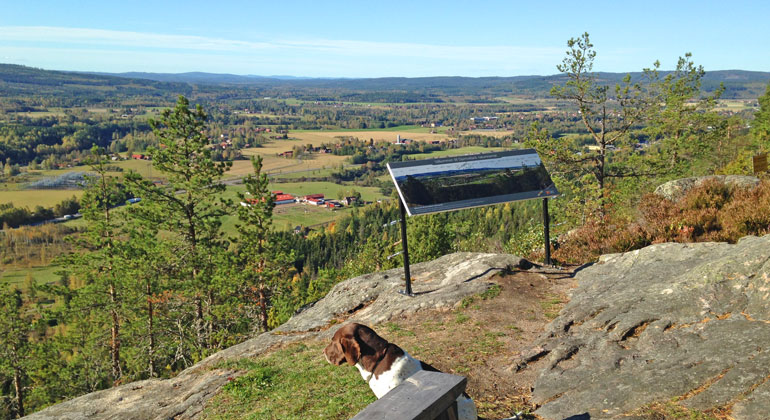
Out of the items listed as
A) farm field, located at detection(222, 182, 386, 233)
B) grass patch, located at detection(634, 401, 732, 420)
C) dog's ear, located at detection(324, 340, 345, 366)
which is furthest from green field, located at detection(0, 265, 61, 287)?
grass patch, located at detection(634, 401, 732, 420)

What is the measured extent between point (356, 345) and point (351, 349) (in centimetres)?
9

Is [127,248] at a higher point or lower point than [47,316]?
higher

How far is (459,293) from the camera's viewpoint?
1305cm

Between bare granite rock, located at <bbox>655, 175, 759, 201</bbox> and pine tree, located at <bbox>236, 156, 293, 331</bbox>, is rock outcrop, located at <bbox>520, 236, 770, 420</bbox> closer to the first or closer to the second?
bare granite rock, located at <bbox>655, 175, 759, 201</bbox>

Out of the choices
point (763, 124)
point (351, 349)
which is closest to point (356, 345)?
point (351, 349)

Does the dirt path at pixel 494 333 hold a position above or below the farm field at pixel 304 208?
above

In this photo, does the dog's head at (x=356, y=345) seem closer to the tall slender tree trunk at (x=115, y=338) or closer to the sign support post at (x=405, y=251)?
the sign support post at (x=405, y=251)

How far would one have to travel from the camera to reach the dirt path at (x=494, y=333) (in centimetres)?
807

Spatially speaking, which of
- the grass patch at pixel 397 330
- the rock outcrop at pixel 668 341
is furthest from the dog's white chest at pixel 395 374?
the grass patch at pixel 397 330

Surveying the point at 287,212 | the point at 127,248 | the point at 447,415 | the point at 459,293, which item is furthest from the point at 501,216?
the point at 447,415

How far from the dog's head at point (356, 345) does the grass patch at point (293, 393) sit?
200cm

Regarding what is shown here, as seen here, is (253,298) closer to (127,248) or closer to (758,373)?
(127,248)

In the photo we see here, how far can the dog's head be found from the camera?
6.02m

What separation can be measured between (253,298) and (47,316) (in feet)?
42.6
